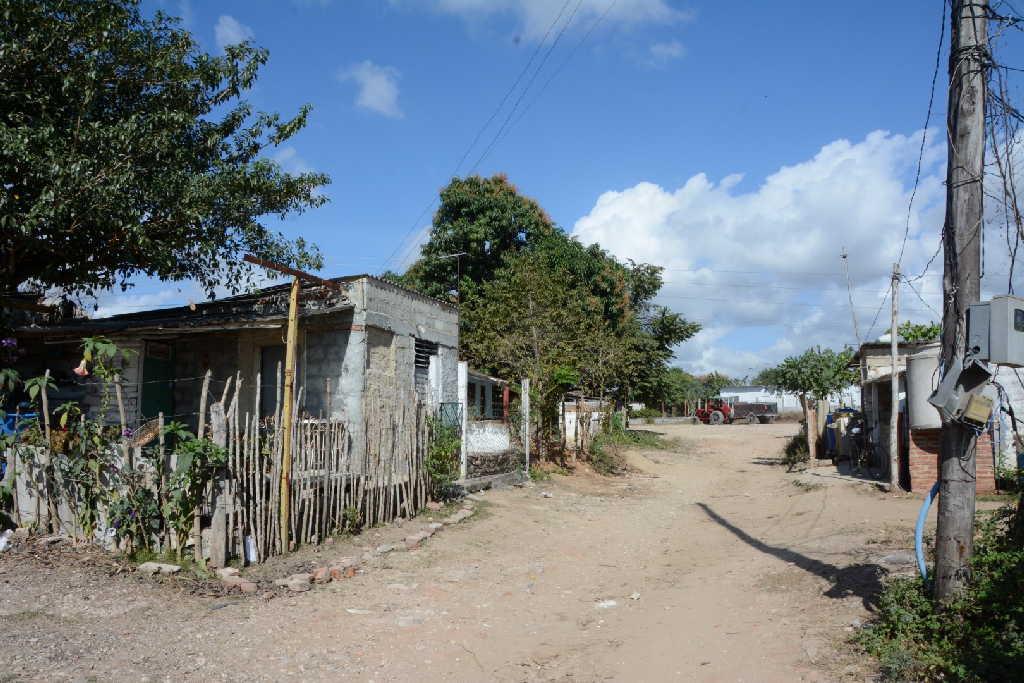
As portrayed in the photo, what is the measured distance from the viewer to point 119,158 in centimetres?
984

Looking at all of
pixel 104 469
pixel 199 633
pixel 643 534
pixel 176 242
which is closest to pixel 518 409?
pixel 643 534

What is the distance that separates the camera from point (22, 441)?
26.0 ft

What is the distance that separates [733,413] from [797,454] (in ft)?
95.7

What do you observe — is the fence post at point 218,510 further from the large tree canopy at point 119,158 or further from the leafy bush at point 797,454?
the leafy bush at point 797,454

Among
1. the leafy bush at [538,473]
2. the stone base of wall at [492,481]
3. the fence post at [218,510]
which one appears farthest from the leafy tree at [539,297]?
the fence post at [218,510]

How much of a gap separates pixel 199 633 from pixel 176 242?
24.5 feet

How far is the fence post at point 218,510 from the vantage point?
6.71 m

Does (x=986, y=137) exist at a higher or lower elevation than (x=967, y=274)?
higher

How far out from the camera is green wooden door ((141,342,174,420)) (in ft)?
38.6

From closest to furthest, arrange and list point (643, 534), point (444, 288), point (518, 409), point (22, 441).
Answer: point (22, 441), point (643, 534), point (518, 409), point (444, 288)

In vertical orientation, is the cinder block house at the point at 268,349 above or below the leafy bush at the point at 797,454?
above

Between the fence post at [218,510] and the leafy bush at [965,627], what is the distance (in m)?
5.39

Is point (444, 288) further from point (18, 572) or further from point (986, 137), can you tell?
point (986, 137)

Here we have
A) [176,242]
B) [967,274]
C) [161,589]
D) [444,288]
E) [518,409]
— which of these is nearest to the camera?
[967,274]
